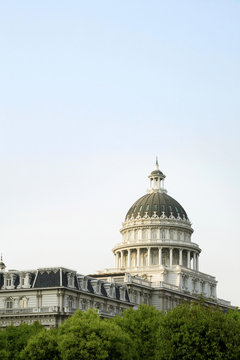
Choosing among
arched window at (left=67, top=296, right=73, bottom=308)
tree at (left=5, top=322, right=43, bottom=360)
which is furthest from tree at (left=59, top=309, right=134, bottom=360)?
arched window at (left=67, top=296, right=73, bottom=308)

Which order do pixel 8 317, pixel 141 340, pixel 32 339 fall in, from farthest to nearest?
pixel 8 317 < pixel 141 340 < pixel 32 339

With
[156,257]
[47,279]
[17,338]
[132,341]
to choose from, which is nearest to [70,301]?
[47,279]

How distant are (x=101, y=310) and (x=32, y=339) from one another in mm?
39887

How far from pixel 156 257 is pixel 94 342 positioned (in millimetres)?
94214

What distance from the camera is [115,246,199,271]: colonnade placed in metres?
192

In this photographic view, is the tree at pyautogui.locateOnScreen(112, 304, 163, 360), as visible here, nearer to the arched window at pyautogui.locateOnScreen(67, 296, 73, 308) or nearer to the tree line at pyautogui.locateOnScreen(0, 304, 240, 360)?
the tree line at pyautogui.locateOnScreen(0, 304, 240, 360)

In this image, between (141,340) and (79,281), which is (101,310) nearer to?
(79,281)

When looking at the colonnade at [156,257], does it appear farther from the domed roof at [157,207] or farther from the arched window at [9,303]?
the arched window at [9,303]

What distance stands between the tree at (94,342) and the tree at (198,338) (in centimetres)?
425

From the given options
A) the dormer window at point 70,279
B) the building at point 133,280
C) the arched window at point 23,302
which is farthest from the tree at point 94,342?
the dormer window at point 70,279

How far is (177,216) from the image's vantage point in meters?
197

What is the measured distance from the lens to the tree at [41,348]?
103m

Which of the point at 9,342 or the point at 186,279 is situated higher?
the point at 186,279

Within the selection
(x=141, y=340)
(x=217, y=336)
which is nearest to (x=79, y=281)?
(x=141, y=340)
